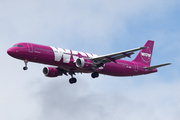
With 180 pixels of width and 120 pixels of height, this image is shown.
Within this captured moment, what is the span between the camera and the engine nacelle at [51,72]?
2525 inches

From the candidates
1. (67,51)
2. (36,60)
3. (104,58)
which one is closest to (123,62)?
(104,58)

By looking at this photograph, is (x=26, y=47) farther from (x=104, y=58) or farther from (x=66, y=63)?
(x=104, y=58)

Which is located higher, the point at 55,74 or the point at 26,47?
the point at 26,47

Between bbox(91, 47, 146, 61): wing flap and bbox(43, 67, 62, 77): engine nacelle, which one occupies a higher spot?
bbox(91, 47, 146, 61): wing flap

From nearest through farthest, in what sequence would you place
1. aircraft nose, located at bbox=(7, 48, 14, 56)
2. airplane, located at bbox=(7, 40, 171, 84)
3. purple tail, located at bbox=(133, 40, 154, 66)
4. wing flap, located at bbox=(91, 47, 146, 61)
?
aircraft nose, located at bbox=(7, 48, 14, 56) < airplane, located at bbox=(7, 40, 171, 84) < wing flap, located at bbox=(91, 47, 146, 61) < purple tail, located at bbox=(133, 40, 154, 66)

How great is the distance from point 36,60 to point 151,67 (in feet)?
72.8

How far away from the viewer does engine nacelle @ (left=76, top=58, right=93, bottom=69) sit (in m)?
58.8

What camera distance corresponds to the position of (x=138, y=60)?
7112 cm

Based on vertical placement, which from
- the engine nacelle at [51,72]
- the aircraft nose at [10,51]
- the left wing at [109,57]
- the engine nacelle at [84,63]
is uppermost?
the aircraft nose at [10,51]

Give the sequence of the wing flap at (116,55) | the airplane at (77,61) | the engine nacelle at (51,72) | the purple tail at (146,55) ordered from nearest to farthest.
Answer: the airplane at (77,61) → the wing flap at (116,55) → the engine nacelle at (51,72) → the purple tail at (146,55)

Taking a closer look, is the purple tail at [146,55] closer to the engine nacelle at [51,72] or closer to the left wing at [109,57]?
the left wing at [109,57]

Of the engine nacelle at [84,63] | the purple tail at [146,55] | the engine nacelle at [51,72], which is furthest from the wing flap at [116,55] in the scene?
the purple tail at [146,55]

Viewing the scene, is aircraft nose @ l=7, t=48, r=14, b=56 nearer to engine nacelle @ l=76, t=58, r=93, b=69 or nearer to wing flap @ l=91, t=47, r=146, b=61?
engine nacelle @ l=76, t=58, r=93, b=69

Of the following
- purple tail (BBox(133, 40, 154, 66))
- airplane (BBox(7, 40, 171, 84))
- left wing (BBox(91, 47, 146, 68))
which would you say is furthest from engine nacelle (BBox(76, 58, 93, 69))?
purple tail (BBox(133, 40, 154, 66))
